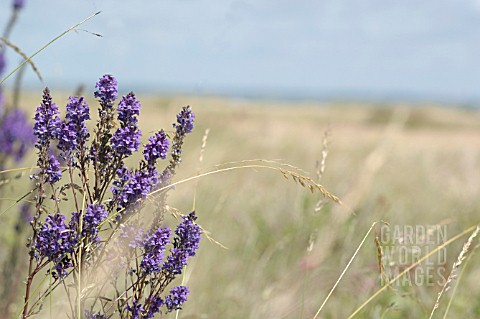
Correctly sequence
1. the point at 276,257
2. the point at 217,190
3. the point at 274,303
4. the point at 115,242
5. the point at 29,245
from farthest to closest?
the point at 217,190
the point at 276,257
the point at 274,303
the point at 115,242
the point at 29,245

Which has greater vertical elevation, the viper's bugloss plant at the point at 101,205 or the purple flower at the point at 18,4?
the purple flower at the point at 18,4

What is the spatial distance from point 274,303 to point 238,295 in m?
0.33

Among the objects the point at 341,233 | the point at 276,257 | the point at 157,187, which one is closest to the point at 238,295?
the point at 276,257

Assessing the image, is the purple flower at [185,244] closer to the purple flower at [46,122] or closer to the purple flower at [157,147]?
the purple flower at [157,147]

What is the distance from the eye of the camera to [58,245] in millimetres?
1562

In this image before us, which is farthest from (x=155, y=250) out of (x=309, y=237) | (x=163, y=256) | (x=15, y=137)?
(x=15, y=137)

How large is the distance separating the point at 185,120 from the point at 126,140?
0.20 m

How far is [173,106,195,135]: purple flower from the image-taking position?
1717mm

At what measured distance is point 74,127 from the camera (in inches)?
63.9

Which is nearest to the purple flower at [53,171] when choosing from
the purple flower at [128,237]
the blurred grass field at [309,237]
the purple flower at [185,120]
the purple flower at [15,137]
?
the purple flower at [128,237]

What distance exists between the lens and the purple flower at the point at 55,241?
5.09 feet

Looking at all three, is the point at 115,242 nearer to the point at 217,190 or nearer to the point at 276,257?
the point at 276,257

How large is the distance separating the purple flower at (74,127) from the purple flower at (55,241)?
0.19m

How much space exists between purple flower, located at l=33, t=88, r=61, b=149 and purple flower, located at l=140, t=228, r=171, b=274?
362mm
